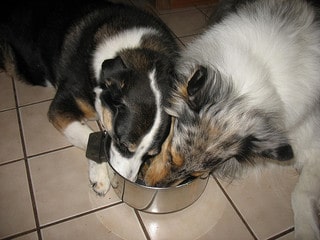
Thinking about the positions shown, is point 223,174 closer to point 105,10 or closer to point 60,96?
point 60,96

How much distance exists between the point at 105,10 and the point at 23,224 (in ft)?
4.94

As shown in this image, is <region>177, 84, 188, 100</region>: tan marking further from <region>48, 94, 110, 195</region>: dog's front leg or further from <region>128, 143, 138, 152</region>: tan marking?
<region>48, 94, 110, 195</region>: dog's front leg

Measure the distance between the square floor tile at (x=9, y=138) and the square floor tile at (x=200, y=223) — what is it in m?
0.95

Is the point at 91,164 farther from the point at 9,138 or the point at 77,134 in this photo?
the point at 9,138

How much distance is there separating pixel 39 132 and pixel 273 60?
1.60 metres

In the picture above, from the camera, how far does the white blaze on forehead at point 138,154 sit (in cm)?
147

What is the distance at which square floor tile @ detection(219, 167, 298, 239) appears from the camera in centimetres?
173

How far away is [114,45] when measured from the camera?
1797 millimetres

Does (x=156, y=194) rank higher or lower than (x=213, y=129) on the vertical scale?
lower

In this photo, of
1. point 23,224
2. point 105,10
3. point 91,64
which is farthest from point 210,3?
point 23,224

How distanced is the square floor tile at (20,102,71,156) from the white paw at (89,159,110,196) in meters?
0.36

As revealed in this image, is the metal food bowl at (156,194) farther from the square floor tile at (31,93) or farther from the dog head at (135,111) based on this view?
the square floor tile at (31,93)

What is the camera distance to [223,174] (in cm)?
191

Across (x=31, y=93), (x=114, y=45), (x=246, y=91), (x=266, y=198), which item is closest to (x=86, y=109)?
(x=114, y=45)
